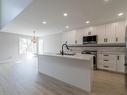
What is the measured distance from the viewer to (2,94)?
2.34 meters

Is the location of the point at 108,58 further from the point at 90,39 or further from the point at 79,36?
the point at 79,36

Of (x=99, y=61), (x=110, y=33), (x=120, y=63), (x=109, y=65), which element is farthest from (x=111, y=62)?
(x=110, y=33)

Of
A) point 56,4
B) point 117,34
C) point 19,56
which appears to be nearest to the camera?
point 56,4

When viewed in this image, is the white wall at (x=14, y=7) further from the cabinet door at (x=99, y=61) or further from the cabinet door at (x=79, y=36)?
the cabinet door at (x=99, y=61)

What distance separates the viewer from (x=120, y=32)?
432 cm

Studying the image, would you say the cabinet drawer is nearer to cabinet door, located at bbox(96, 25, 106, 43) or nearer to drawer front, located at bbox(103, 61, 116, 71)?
drawer front, located at bbox(103, 61, 116, 71)

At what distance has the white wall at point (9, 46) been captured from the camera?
751 cm

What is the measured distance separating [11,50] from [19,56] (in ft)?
2.97

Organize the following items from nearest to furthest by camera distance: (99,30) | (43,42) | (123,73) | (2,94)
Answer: (2,94) < (123,73) < (99,30) < (43,42)

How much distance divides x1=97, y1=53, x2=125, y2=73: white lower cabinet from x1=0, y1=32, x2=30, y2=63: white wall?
22.5ft

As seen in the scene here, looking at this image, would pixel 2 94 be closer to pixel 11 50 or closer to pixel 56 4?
pixel 56 4

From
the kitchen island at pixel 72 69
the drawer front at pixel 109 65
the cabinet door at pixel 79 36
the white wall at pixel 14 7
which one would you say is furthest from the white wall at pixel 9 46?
the drawer front at pixel 109 65

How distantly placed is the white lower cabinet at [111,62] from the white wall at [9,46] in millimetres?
6858

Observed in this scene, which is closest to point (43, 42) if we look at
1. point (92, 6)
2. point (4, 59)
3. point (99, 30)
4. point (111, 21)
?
point (4, 59)
